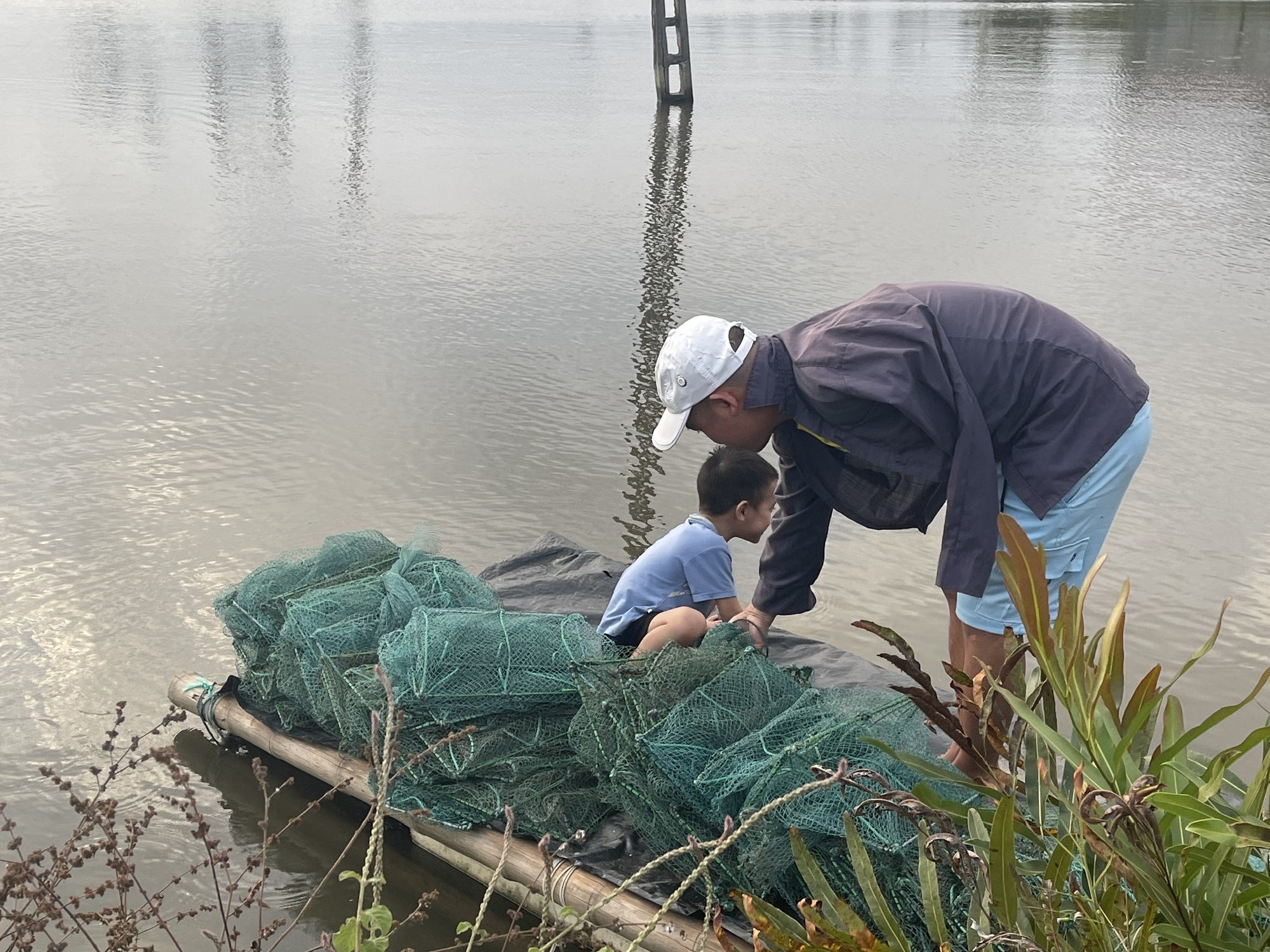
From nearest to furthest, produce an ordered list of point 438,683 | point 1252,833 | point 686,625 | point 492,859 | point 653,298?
point 1252,833
point 492,859
point 438,683
point 686,625
point 653,298

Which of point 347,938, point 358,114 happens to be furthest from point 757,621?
point 358,114

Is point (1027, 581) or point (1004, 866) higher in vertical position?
point (1027, 581)

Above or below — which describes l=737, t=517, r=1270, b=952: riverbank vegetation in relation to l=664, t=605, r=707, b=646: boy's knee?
above

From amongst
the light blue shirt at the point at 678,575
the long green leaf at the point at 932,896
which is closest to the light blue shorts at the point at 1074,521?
the light blue shirt at the point at 678,575

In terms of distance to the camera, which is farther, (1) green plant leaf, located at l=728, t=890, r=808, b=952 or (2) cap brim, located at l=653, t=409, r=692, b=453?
(2) cap brim, located at l=653, t=409, r=692, b=453

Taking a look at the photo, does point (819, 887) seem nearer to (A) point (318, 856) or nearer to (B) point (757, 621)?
(B) point (757, 621)

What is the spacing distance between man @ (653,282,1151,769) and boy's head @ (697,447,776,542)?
0.80 m

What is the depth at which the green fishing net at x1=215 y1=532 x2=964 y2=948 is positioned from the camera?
2.69 m

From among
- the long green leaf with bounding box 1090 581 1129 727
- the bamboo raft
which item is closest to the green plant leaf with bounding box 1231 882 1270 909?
the long green leaf with bounding box 1090 581 1129 727

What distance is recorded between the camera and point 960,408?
2711 mm

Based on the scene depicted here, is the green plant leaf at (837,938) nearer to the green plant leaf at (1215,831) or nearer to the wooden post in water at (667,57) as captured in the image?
the green plant leaf at (1215,831)

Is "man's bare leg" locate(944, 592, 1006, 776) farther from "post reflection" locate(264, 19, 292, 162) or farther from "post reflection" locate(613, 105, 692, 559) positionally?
"post reflection" locate(264, 19, 292, 162)

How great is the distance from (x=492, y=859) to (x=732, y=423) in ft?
4.13

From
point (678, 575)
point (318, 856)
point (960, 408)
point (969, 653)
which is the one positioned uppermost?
point (960, 408)
